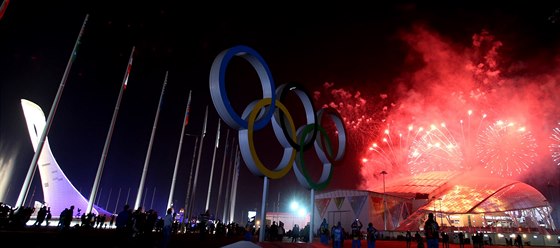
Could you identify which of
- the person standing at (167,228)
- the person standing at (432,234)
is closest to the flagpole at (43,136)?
the person standing at (167,228)

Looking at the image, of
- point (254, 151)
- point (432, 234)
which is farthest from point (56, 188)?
point (432, 234)

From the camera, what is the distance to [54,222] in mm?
36500

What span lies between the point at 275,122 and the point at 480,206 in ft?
153

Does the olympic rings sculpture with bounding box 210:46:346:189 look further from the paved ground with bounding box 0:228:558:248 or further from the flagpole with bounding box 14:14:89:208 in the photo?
the flagpole with bounding box 14:14:89:208

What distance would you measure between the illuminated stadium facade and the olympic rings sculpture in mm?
33492

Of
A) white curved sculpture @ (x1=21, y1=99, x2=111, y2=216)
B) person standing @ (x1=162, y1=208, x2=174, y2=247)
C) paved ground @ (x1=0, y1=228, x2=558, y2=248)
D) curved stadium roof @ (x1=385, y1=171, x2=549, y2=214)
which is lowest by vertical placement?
paved ground @ (x1=0, y1=228, x2=558, y2=248)

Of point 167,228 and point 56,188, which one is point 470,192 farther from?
point 56,188

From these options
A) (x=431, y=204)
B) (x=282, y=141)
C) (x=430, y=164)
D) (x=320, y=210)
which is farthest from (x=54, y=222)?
(x=430, y=164)

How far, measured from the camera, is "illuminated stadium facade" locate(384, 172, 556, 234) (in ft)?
163

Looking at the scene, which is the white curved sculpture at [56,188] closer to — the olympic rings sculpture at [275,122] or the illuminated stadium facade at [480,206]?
the olympic rings sculpture at [275,122]

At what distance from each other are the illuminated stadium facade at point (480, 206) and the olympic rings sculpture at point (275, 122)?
33.5 meters

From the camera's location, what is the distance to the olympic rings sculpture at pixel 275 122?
48.9 feet

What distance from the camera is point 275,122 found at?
61.7 ft

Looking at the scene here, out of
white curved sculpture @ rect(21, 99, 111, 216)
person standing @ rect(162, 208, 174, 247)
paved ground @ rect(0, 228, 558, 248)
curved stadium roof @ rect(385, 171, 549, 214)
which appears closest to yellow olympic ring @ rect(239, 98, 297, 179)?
paved ground @ rect(0, 228, 558, 248)
